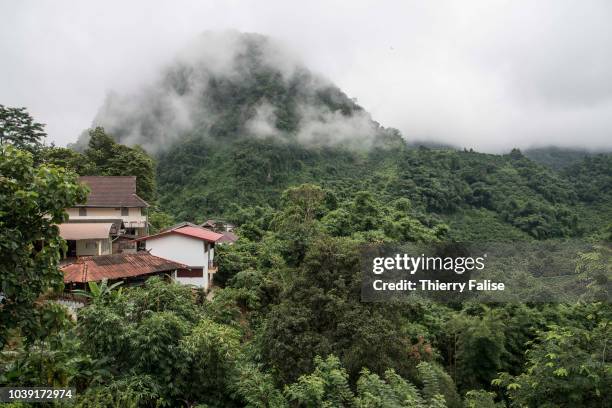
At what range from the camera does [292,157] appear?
51.1 metres

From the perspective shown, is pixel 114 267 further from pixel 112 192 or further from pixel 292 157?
pixel 292 157

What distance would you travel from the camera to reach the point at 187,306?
11203 millimetres

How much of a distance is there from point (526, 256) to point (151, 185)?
2625 centimetres

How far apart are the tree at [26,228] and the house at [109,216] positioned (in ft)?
56.7

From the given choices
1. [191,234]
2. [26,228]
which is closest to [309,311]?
[26,228]

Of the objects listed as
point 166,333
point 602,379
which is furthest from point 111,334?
point 602,379

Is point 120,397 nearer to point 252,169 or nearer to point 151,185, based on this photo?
point 151,185

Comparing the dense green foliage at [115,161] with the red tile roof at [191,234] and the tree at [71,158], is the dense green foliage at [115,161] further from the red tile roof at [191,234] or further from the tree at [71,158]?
the red tile roof at [191,234]

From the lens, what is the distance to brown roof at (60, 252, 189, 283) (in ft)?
45.0

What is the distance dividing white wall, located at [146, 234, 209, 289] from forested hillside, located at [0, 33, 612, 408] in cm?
178

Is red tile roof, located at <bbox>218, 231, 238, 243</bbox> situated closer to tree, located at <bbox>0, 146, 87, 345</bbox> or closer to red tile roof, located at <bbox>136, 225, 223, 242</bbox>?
red tile roof, located at <bbox>136, 225, 223, 242</bbox>

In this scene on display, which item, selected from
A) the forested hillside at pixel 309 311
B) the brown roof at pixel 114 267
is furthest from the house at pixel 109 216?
the brown roof at pixel 114 267

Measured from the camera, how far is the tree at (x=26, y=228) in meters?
4.06

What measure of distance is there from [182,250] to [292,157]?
3365 cm
